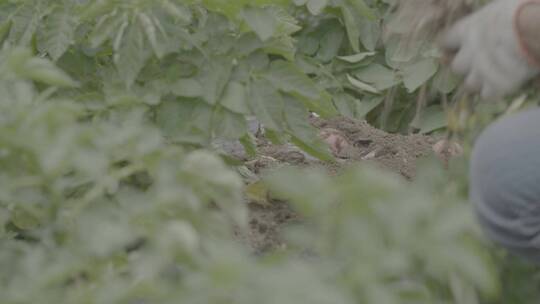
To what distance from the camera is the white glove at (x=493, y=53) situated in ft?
6.07

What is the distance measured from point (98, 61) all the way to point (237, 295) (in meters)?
1.38

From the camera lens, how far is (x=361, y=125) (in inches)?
131

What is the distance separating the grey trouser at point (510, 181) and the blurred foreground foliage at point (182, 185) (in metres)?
0.05

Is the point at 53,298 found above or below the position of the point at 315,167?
above

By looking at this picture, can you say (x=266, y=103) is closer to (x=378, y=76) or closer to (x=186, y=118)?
(x=186, y=118)

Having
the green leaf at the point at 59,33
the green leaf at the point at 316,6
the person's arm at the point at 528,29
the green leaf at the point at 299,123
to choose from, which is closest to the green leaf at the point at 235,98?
the green leaf at the point at 299,123

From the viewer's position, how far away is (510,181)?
1.84 metres

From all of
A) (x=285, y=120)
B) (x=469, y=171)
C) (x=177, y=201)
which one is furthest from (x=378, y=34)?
(x=177, y=201)

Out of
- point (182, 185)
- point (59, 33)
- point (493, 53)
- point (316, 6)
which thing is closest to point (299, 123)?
point (59, 33)

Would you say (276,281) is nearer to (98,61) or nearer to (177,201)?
(177,201)

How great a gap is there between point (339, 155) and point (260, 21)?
2.66 feet

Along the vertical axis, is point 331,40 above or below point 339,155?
below

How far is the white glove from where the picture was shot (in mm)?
1849

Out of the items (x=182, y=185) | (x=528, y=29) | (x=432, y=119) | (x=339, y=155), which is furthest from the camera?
(x=432, y=119)
